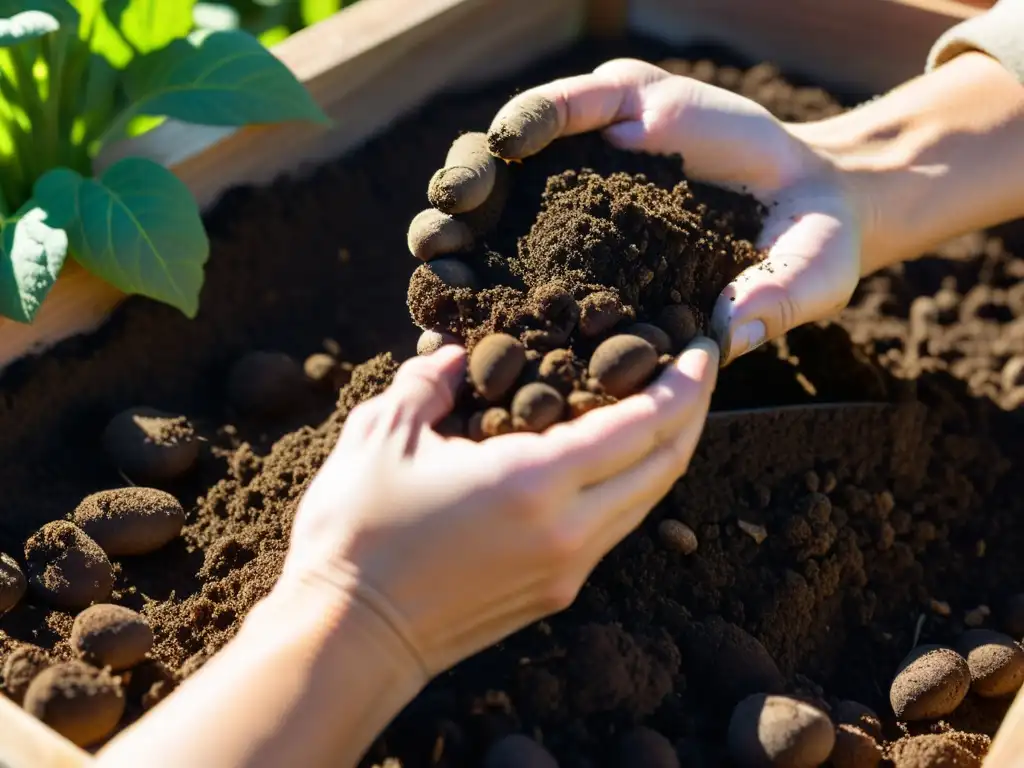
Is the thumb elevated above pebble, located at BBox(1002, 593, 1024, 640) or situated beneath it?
elevated above

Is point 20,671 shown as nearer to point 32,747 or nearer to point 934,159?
point 32,747

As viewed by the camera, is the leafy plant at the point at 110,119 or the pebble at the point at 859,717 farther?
the leafy plant at the point at 110,119

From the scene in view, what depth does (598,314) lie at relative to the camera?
128 cm

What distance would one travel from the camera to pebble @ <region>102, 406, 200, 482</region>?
1.54 metres

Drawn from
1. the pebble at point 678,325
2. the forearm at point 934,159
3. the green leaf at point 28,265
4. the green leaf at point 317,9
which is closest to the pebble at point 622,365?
the pebble at point 678,325

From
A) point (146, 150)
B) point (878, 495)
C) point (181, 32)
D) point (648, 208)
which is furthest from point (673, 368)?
point (181, 32)

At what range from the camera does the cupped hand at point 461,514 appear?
1054 mm

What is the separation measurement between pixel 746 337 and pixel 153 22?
46.9 inches

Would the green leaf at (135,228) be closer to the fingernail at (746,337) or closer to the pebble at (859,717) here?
the fingernail at (746,337)

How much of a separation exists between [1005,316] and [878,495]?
709mm

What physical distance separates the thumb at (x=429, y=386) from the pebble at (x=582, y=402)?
13 cm

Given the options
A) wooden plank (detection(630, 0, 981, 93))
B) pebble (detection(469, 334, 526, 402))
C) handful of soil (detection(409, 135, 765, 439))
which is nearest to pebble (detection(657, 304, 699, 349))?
handful of soil (detection(409, 135, 765, 439))

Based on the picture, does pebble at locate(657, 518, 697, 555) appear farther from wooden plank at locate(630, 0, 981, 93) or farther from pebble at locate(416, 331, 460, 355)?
wooden plank at locate(630, 0, 981, 93)

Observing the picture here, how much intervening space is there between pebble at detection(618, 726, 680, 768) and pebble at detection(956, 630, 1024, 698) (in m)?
0.47
